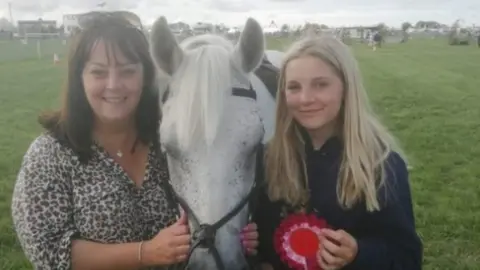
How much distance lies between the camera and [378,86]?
18750 millimetres

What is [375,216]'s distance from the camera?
250 centimetres

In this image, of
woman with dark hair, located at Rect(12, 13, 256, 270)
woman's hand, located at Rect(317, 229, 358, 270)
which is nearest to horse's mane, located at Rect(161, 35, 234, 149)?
woman with dark hair, located at Rect(12, 13, 256, 270)

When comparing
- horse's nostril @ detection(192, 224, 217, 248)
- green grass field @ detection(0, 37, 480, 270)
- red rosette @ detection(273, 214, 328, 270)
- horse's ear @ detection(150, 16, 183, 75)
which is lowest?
green grass field @ detection(0, 37, 480, 270)

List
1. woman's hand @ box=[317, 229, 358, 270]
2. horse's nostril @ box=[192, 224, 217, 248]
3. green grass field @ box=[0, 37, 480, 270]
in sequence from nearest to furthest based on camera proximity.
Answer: horse's nostril @ box=[192, 224, 217, 248], woman's hand @ box=[317, 229, 358, 270], green grass field @ box=[0, 37, 480, 270]

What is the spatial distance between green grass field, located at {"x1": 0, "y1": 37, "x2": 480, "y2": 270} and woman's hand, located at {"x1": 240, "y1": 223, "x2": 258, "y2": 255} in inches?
51.8

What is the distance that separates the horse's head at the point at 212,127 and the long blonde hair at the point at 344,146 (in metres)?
0.14

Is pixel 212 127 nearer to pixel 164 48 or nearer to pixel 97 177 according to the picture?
pixel 164 48

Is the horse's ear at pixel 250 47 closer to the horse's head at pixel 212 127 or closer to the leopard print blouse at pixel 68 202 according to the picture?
the horse's head at pixel 212 127

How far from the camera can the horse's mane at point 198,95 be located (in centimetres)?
244

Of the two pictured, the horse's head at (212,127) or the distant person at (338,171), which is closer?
the horse's head at (212,127)

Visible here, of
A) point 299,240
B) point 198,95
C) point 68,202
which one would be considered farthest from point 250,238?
point 68,202

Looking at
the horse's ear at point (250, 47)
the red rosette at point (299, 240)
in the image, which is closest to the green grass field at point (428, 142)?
the horse's ear at point (250, 47)

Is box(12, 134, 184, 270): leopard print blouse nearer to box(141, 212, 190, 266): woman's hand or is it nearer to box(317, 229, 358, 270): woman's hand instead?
box(141, 212, 190, 266): woman's hand

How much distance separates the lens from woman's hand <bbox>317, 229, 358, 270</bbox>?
7.89ft
